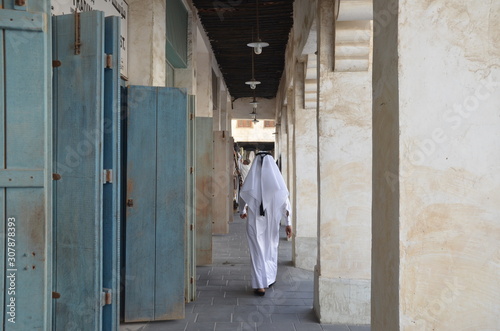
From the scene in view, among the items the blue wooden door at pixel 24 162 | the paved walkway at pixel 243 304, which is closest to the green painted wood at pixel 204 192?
the paved walkway at pixel 243 304

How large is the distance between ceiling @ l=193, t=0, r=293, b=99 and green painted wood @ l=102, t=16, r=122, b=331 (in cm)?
584

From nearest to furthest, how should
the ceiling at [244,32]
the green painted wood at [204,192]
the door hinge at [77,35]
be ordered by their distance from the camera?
the door hinge at [77,35], the green painted wood at [204,192], the ceiling at [244,32]

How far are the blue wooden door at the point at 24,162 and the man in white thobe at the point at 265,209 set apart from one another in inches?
154

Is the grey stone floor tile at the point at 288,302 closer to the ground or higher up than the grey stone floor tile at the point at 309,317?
closer to the ground

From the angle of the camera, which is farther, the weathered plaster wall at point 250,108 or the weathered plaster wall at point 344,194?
the weathered plaster wall at point 250,108

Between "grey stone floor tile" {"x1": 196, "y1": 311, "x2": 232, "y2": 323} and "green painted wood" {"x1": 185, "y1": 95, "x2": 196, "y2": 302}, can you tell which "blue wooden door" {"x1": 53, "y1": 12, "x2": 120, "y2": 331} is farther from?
"green painted wood" {"x1": 185, "y1": 95, "x2": 196, "y2": 302}

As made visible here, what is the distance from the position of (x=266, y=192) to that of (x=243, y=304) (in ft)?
5.06

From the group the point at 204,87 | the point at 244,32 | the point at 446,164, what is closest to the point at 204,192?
the point at 204,87

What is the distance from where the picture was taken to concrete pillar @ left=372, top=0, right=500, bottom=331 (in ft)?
7.57

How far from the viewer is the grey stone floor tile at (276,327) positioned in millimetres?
4848

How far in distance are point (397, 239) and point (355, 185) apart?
2.90 m

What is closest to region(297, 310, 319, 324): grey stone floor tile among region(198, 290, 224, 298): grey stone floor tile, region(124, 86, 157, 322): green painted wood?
region(198, 290, 224, 298): grey stone floor tile

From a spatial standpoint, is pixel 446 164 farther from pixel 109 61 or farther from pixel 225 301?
pixel 225 301

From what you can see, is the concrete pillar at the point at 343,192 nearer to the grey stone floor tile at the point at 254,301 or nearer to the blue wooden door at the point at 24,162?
the grey stone floor tile at the point at 254,301
